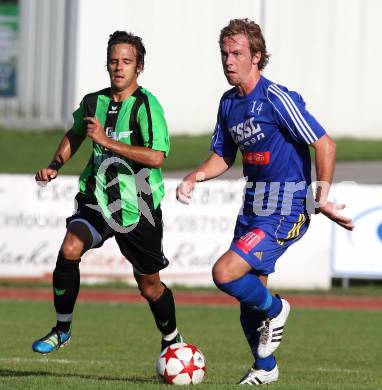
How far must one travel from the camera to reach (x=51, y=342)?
27.5ft

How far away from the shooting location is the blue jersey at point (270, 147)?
7.81 metres

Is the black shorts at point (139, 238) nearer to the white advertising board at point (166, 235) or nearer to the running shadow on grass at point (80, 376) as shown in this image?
the running shadow on grass at point (80, 376)

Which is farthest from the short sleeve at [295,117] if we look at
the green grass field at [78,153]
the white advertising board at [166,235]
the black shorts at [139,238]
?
the green grass field at [78,153]

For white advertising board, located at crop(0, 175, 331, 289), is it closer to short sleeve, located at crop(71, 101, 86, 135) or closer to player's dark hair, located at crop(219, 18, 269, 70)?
short sleeve, located at crop(71, 101, 86, 135)

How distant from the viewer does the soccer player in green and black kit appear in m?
8.48

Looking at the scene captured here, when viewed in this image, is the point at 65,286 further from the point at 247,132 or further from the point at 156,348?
the point at 156,348

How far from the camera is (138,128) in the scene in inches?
339

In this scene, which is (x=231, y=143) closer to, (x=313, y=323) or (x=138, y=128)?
(x=138, y=128)

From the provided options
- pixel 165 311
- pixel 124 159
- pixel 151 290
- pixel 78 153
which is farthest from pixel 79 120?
pixel 78 153

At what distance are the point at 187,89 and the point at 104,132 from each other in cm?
2285

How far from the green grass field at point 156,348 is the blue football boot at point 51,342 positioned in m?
0.20

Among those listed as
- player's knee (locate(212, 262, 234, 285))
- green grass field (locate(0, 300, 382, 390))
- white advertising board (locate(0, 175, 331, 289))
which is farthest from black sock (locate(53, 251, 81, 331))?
white advertising board (locate(0, 175, 331, 289))

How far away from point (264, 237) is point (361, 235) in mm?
10420

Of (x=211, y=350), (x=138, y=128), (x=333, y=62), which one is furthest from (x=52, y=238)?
(x=333, y=62)
